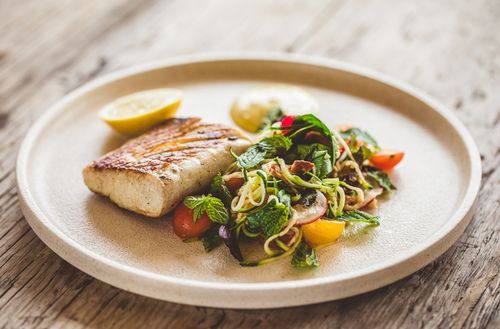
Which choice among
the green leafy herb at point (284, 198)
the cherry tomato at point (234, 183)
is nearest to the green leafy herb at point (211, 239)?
the cherry tomato at point (234, 183)

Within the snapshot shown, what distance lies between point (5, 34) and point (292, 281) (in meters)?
5.32

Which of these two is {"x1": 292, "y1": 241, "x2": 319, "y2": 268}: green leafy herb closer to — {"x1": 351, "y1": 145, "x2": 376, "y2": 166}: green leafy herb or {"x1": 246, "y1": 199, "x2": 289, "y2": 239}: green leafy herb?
{"x1": 246, "y1": 199, "x2": 289, "y2": 239}: green leafy herb

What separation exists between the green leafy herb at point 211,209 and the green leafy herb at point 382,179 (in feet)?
4.11

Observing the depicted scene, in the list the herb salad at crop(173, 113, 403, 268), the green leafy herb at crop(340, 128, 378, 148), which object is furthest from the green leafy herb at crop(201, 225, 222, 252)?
the green leafy herb at crop(340, 128, 378, 148)

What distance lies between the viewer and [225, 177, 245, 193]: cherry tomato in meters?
4.11

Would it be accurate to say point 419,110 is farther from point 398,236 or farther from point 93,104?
point 93,104

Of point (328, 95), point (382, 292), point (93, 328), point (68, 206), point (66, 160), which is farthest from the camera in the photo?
point (328, 95)

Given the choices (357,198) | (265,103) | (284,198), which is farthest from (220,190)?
(265,103)

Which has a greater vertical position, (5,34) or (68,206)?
(5,34)

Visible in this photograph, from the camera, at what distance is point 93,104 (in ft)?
18.0

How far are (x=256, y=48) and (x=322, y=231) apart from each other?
3543mm

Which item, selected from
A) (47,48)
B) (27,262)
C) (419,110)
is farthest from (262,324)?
(47,48)

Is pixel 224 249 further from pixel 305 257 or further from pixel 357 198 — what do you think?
pixel 357 198

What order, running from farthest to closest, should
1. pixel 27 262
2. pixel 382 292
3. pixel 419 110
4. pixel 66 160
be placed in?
pixel 419 110 → pixel 66 160 → pixel 27 262 → pixel 382 292
